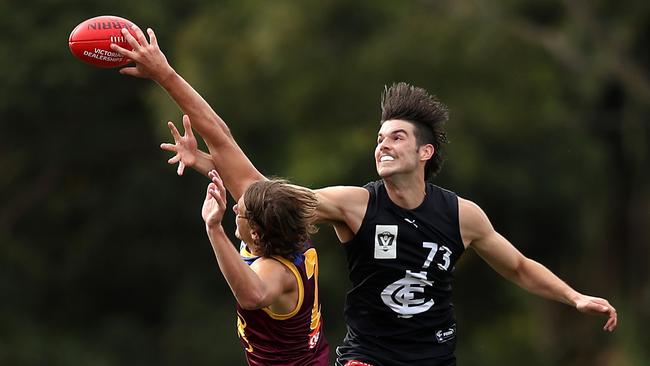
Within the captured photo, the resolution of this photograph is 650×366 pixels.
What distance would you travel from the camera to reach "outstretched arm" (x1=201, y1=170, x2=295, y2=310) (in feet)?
20.4

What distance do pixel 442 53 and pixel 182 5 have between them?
5.49 metres

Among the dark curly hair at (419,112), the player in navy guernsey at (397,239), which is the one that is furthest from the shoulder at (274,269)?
the dark curly hair at (419,112)

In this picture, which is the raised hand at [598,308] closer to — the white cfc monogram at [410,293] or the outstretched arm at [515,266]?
the outstretched arm at [515,266]

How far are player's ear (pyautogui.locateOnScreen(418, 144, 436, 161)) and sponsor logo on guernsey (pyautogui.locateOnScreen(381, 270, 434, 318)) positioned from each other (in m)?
0.65

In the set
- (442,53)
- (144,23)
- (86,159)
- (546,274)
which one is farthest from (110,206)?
(546,274)

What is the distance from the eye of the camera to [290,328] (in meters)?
6.70

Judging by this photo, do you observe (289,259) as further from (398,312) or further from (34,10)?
(34,10)

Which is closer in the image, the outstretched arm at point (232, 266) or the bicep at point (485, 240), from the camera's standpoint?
the outstretched arm at point (232, 266)

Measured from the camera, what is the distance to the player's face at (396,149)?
291 inches

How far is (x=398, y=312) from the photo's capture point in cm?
739

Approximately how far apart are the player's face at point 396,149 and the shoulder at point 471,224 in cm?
35

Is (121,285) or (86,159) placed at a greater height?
(86,159)

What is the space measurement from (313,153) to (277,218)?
15106 mm

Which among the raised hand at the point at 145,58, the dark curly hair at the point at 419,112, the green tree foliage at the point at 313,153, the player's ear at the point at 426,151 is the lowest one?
the green tree foliage at the point at 313,153
